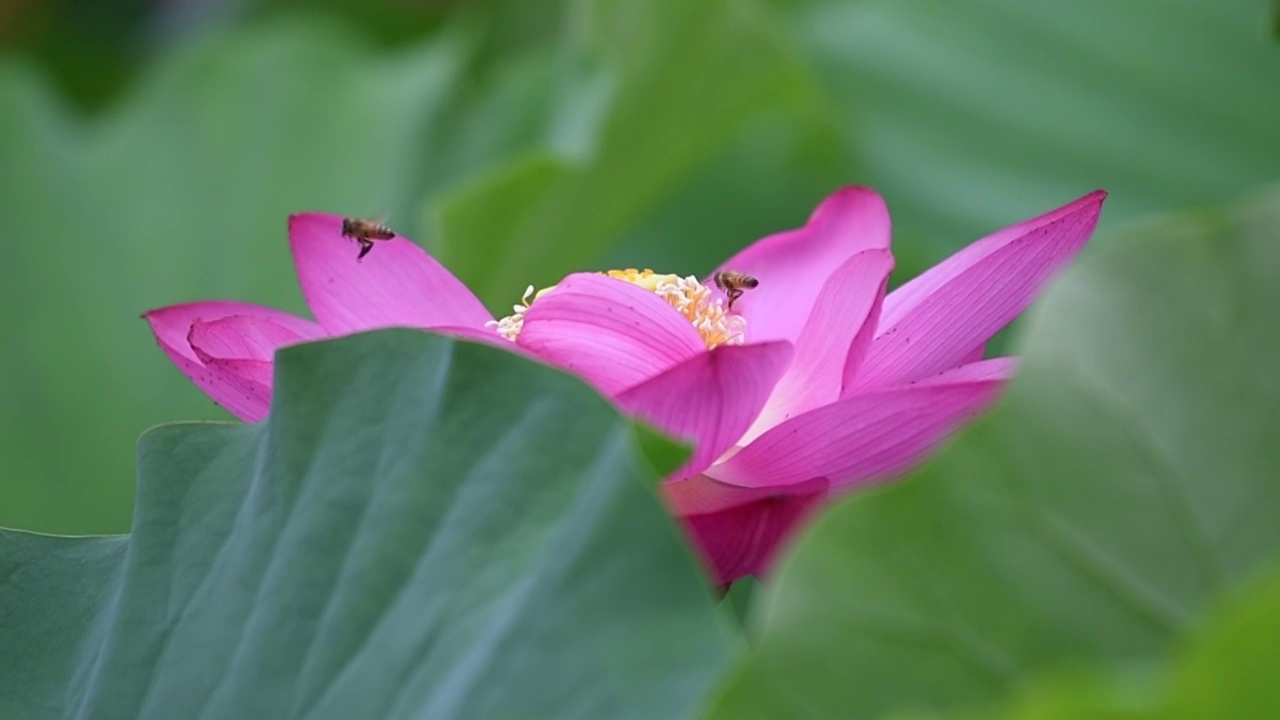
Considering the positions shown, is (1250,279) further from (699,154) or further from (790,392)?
(699,154)

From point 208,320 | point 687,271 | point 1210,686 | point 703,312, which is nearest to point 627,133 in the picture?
point 687,271

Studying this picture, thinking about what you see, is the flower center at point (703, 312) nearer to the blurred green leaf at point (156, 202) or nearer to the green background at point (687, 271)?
the green background at point (687, 271)

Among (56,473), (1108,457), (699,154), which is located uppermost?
(699,154)

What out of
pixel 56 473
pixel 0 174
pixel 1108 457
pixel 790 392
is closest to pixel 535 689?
pixel 1108 457

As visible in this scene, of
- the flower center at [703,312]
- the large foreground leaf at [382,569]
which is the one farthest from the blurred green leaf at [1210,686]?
the flower center at [703,312]

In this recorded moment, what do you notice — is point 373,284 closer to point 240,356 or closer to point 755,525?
point 240,356

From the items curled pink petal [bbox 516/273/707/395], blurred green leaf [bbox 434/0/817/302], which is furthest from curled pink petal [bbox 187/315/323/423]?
blurred green leaf [bbox 434/0/817/302]
